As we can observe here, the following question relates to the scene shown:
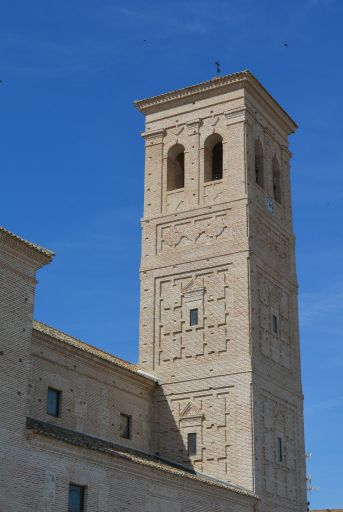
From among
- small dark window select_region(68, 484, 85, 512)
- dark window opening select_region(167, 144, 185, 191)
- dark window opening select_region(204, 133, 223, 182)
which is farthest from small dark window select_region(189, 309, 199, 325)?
small dark window select_region(68, 484, 85, 512)

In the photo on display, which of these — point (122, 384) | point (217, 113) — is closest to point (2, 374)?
point (122, 384)

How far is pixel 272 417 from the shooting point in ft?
98.2

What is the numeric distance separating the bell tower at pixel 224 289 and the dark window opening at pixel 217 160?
5 centimetres

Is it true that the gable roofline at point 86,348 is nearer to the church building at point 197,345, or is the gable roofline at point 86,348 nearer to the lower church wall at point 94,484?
the church building at point 197,345

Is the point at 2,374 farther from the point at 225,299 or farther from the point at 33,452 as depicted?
the point at 225,299

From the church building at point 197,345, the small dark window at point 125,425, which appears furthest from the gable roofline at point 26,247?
the small dark window at point 125,425

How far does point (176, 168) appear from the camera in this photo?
34469 millimetres

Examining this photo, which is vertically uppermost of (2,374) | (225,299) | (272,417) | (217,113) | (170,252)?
(217,113)

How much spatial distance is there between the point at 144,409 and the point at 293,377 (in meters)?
5.43

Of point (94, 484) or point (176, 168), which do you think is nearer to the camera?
point (94, 484)

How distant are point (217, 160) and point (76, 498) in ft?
53.1

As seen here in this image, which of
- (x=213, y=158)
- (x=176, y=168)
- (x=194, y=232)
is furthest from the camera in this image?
(x=176, y=168)

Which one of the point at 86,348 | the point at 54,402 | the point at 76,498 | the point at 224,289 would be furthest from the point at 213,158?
the point at 76,498

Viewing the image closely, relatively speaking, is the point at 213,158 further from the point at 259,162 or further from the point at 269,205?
the point at 269,205
